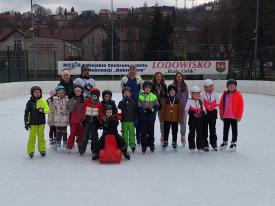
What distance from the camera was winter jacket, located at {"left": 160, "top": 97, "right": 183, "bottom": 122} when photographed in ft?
17.4

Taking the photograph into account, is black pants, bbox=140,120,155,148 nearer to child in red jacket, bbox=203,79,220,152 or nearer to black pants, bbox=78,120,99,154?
black pants, bbox=78,120,99,154

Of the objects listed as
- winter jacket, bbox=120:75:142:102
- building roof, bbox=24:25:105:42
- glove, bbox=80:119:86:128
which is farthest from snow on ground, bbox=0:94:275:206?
building roof, bbox=24:25:105:42

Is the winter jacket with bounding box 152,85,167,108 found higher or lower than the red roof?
lower

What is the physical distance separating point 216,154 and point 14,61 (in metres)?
13.2

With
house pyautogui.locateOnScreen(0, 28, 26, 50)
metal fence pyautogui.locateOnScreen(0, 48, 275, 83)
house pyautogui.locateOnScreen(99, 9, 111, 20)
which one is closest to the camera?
metal fence pyautogui.locateOnScreen(0, 48, 275, 83)

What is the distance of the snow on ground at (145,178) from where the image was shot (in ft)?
11.5

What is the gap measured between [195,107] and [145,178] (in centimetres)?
154

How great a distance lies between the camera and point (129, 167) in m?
4.61

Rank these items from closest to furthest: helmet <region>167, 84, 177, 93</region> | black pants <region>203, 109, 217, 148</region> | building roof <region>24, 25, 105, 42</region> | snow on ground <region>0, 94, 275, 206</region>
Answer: snow on ground <region>0, 94, 275, 206</region>, helmet <region>167, 84, 177, 93</region>, black pants <region>203, 109, 217, 148</region>, building roof <region>24, 25, 105, 42</region>

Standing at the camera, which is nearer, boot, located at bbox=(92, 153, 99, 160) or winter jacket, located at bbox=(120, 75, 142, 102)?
boot, located at bbox=(92, 153, 99, 160)

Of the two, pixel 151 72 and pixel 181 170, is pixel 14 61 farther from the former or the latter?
pixel 181 170

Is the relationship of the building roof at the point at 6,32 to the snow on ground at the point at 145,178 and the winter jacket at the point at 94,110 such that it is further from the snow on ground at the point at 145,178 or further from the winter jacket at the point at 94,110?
the winter jacket at the point at 94,110

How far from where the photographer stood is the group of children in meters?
4.98

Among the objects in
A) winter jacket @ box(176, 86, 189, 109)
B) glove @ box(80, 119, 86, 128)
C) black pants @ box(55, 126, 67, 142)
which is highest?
winter jacket @ box(176, 86, 189, 109)
